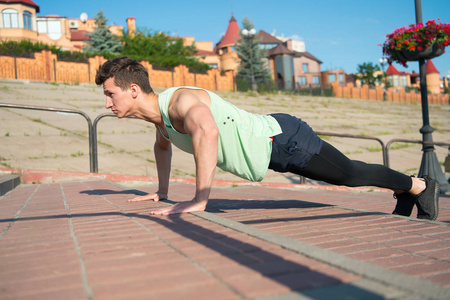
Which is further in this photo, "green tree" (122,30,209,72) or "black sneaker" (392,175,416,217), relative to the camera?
"green tree" (122,30,209,72)

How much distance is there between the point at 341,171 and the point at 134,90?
1.66 metres

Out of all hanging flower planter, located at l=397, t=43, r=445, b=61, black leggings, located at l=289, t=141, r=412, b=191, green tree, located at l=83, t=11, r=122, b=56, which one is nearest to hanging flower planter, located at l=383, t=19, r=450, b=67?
hanging flower planter, located at l=397, t=43, r=445, b=61

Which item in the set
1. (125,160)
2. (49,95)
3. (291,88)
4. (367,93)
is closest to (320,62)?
(367,93)

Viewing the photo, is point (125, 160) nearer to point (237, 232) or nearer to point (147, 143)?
point (147, 143)

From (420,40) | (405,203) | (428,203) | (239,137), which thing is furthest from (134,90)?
(420,40)

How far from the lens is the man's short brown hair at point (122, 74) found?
316cm

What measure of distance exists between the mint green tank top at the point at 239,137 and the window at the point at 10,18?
164 ft

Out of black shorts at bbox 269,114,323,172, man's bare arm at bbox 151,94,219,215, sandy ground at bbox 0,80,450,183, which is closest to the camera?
man's bare arm at bbox 151,94,219,215

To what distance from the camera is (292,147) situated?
3.07 metres

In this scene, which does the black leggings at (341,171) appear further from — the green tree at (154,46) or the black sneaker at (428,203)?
the green tree at (154,46)

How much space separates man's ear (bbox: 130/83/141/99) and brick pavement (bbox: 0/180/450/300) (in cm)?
86

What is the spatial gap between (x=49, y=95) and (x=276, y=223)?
16.5 metres

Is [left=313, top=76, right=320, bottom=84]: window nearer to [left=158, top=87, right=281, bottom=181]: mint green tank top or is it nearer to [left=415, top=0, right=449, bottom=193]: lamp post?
[left=415, top=0, right=449, bottom=193]: lamp post

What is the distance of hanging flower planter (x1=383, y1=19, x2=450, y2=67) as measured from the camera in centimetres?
757
